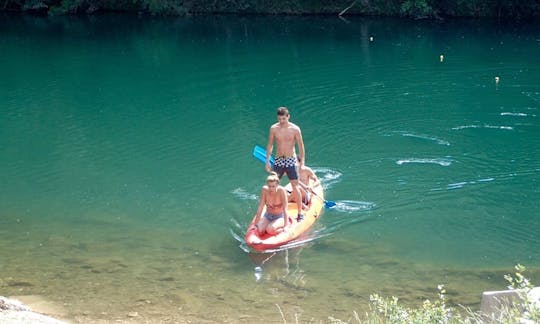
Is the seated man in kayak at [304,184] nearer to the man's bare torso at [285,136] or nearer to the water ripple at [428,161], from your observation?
the man's bare torso at [285,136]

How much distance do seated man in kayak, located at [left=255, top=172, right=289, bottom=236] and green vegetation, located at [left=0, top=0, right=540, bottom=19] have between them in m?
22.4

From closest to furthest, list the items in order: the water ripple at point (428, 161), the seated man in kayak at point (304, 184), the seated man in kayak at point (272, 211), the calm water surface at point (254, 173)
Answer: the calm water surface at point (254, 173) < the seated man in kayak at point (272, 211) < the seated man in kayak at point (304, 184) < the water ripple at point (428, 161)

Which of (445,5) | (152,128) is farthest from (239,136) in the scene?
(445,5)

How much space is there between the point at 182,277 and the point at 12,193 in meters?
5.58

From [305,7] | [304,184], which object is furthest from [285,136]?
[305,7]

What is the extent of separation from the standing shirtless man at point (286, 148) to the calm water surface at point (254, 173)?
97 cm

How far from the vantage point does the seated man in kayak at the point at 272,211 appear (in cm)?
1117

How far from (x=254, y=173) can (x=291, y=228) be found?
139 inches

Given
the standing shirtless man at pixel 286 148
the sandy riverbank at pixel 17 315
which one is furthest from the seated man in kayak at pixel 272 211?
the sandy riverbank at pixel 17 315

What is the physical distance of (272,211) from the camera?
11.5 m

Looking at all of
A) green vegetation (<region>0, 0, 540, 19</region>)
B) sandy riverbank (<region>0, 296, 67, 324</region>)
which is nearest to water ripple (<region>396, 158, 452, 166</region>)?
sandy riverbank (<region>0, 296, 67, 324</region>)

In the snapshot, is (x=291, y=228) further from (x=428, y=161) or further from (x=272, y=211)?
(x=428, y=161)

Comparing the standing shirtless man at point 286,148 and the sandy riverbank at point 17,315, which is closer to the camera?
the sandy riverbank at point 17,315

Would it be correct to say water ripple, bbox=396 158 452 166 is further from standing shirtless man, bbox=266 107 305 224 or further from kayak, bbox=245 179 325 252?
standing shirtless man, bbox=266 107 305 224
